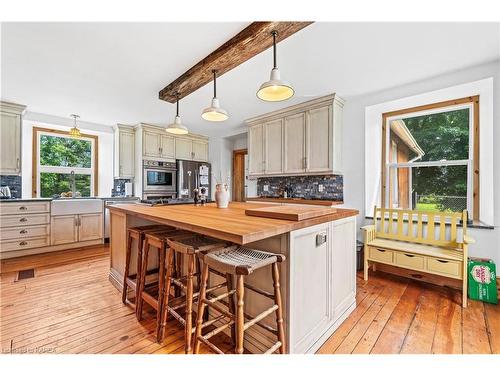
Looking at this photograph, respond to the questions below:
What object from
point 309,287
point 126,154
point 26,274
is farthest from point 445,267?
point 126,154

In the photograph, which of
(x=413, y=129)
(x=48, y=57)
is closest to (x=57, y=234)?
(x=48, y=57)

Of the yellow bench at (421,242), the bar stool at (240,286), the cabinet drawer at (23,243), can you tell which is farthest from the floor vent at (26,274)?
the yellow bench at (421,242)

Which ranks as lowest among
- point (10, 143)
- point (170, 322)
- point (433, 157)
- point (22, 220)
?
point (170, 322)

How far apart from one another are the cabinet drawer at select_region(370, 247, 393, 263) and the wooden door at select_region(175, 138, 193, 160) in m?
4.30

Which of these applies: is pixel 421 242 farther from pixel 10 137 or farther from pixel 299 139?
pixel 10 137

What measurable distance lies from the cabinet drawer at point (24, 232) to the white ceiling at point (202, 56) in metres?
1.96

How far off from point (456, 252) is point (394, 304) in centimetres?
87

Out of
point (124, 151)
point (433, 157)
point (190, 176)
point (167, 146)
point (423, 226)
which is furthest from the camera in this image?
point (190, 176)

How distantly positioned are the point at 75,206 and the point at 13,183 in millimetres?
1027

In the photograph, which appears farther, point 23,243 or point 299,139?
point 299,139

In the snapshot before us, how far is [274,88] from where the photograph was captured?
1.77m

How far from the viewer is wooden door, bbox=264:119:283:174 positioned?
4.06m
